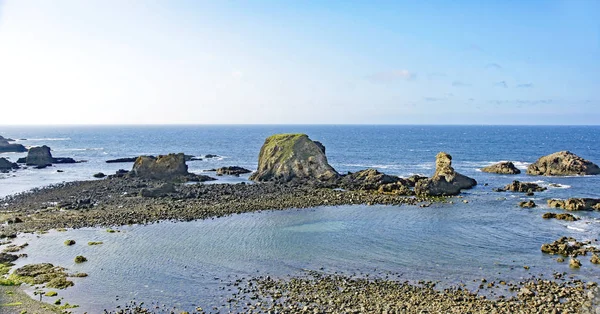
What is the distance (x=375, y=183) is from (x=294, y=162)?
1549 centimetres

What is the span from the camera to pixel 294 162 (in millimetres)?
79875

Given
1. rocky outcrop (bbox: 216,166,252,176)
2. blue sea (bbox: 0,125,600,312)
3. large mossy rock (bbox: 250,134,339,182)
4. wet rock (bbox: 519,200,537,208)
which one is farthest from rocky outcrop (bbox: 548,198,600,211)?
rocky outcrop (bbox: 216,166,252,176)

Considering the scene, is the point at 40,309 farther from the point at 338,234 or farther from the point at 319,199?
the point at 319,199

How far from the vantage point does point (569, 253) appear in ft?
122

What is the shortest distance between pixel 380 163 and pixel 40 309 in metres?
88.4

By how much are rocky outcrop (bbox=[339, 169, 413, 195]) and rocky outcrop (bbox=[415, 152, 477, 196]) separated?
2210mm

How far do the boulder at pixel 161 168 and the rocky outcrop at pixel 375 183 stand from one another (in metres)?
30.2

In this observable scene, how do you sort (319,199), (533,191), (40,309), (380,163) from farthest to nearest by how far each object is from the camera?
(380,163), (533,191), (319,199), (40,309)

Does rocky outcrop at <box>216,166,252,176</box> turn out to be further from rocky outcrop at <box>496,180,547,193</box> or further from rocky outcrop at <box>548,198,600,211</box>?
rocky outcrop at <box>548,198,600,211</box>

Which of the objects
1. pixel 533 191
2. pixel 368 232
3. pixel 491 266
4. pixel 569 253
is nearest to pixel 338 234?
pixel 368 232

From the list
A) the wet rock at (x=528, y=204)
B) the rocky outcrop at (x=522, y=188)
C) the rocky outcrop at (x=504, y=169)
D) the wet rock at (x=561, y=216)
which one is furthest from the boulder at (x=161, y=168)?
the rocky outcrop at (x=504, y=169)

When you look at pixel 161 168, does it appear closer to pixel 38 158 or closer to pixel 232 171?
pixel 232 171

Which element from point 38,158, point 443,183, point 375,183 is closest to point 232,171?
point 375,183

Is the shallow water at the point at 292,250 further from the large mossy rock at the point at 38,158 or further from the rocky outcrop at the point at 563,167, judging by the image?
the large mossy rock at the point at 38,158
